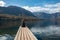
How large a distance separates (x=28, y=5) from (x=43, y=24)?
1.79ft

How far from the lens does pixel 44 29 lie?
3.49 meters

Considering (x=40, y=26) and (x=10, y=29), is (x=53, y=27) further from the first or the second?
(x=10, y=29)

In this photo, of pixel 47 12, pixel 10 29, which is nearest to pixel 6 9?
pixel 10 29

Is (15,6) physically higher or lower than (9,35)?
higher

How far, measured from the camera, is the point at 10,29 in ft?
11.2

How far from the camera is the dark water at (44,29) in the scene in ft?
11.2

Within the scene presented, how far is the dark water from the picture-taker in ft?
11.2

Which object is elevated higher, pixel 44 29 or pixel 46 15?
pixel 46 15

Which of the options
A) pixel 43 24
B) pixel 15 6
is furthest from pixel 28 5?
pixel 43 24

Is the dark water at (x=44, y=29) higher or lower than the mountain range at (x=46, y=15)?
lower

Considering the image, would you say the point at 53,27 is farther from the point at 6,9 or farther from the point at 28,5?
the point at 6,9

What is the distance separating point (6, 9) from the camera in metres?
3.43

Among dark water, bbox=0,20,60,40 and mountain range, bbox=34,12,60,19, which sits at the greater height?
mountain range, bbox=34,12,60,19

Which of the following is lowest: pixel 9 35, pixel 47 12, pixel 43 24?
pixel 9 35
